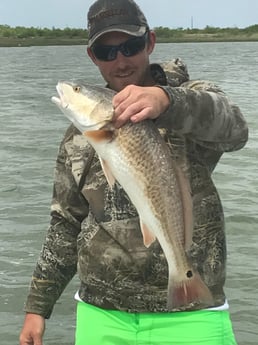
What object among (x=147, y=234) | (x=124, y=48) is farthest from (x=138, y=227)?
(x=124, y=48)

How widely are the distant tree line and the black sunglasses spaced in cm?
9417

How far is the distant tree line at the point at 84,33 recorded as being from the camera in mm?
100500

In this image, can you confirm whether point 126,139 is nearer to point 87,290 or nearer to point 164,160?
point 164,160

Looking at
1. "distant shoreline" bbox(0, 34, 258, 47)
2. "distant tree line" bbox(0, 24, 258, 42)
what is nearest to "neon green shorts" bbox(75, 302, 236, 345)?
"distant shoreline" bbox(0, 34, 258, 47)

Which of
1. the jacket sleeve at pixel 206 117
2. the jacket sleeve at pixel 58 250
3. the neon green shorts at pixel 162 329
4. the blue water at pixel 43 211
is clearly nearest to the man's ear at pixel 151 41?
the jacket sleeve at pixel 206 117

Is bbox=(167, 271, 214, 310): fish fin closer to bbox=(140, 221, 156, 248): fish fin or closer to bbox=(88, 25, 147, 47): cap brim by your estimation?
bbox=(140, 221, 156, 248): fish fin

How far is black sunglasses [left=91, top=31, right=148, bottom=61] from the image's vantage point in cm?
377

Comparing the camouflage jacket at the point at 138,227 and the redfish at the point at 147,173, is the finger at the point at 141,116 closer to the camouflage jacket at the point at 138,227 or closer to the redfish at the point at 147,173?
the redfish at the point at 147,173

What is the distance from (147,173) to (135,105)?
0.30 m

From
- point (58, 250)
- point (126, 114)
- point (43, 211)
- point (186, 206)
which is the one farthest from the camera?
point (43, 211)

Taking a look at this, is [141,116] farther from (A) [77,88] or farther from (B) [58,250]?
(B) [58,250]

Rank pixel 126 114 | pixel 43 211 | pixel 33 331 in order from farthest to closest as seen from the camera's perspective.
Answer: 1. pixel 43 211
2. pixel 33 331
3. pixel 126 114

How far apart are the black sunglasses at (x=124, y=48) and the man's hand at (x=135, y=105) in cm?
69

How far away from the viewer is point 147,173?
10.3ft
